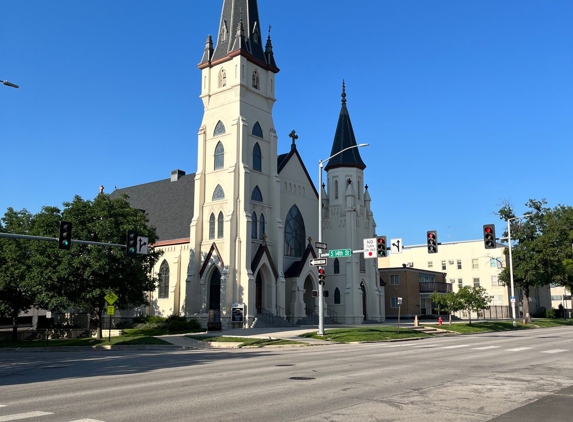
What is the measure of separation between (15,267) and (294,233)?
23.9 meters

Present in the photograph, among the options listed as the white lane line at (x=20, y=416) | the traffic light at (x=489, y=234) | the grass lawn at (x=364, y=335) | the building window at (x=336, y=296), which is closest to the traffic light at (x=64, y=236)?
the white lane line at (x=20, y=416)

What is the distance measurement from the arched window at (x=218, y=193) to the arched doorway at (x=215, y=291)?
6.09m

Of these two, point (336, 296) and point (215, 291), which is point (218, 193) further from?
point (336, 296)

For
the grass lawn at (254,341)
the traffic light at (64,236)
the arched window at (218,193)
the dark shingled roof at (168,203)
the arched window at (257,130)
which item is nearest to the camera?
the traffic light at (64,236)

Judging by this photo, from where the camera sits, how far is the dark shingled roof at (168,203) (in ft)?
171

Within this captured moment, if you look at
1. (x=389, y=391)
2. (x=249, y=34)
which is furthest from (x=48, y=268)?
(x=389, y=391)

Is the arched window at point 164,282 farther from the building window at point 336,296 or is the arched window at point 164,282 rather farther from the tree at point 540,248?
the tree at point 540,248

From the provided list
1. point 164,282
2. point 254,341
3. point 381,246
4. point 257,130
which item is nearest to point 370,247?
point 381,246

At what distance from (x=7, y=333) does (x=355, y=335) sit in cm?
3491

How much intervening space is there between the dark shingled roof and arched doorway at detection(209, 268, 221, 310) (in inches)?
227

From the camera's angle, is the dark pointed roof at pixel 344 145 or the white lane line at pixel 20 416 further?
the dark pointed roof at pixel 344 145

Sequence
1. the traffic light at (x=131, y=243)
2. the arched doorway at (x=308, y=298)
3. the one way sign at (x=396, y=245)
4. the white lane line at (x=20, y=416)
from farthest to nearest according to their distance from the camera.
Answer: the arched doorway at (x=308, y=298), the one way sign at (x=396, y=245), the traffic light at (x=131, y=243), the white lane line at (x=20, y=416)

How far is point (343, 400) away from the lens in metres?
10.4

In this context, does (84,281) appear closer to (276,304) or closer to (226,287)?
(226,287)
